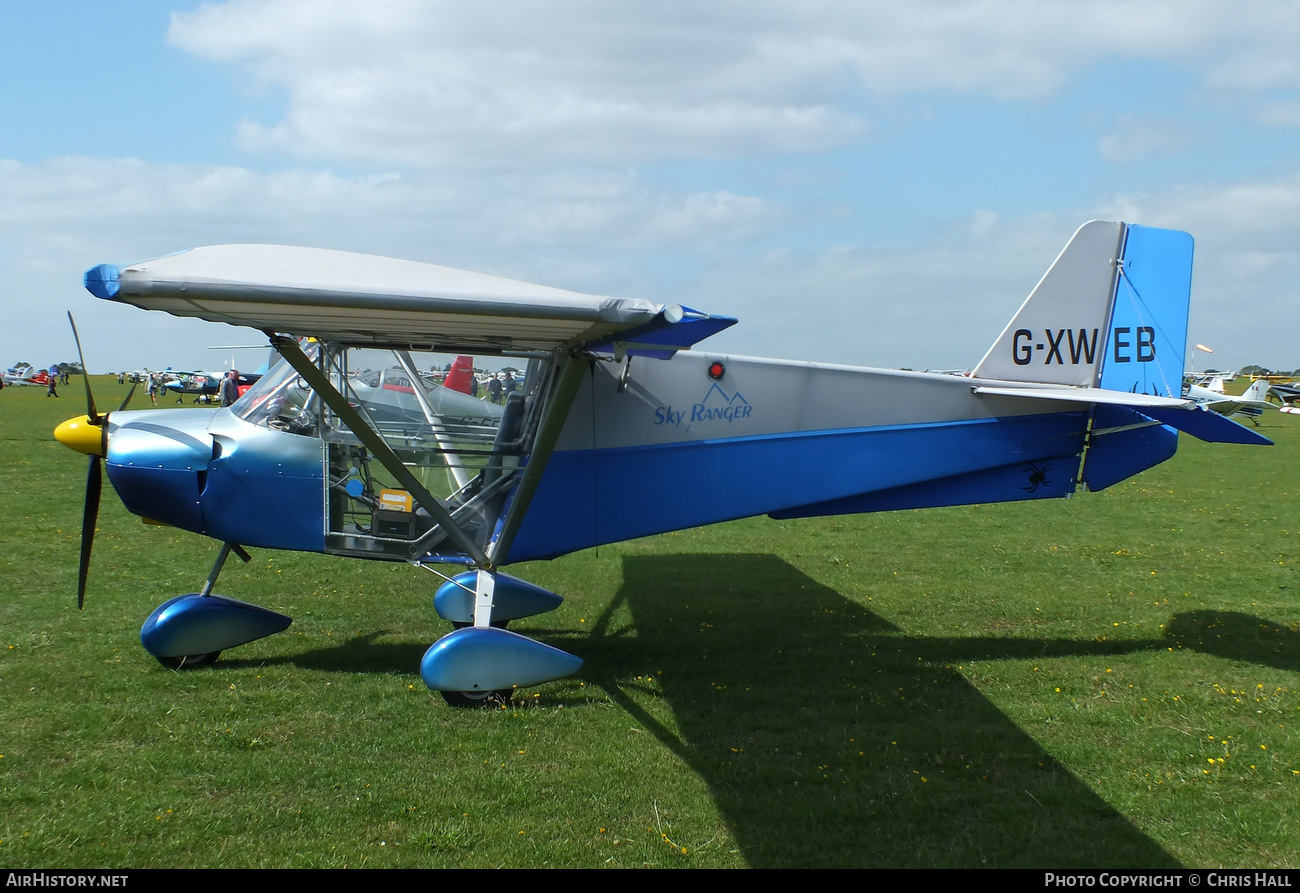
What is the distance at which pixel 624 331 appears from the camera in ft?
15.4

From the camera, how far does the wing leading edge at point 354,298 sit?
3.96 metres

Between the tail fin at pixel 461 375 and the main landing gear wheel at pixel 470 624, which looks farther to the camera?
the main landing gear wheel at pixel 470 624

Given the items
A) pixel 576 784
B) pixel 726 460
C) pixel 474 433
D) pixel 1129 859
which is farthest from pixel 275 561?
pixel 1129 859

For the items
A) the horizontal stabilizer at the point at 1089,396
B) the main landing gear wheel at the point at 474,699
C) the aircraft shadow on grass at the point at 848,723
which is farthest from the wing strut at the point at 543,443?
the horizontal stabilizer at the point at 1089,396

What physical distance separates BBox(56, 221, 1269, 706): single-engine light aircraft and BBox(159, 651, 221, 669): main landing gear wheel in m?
0.01

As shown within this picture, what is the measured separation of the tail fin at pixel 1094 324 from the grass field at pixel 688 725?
7.05 feet

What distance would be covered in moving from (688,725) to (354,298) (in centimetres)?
314

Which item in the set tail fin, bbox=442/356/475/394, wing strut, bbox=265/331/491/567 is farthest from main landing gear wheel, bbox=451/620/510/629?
tail fin, bbox=442/356/475/394

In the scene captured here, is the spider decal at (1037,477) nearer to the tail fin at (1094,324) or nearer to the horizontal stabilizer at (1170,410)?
the horizontal stabilizer at (1170,410)

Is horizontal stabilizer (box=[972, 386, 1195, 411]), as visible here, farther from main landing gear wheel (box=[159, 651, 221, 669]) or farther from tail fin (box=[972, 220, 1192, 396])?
main landing gear wheel (box=[159, 651, 221, 669])

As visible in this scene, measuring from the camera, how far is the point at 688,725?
543cm

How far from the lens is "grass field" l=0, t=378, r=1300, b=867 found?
13.2 feet

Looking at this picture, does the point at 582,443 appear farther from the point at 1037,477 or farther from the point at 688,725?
the point at 1037,477
